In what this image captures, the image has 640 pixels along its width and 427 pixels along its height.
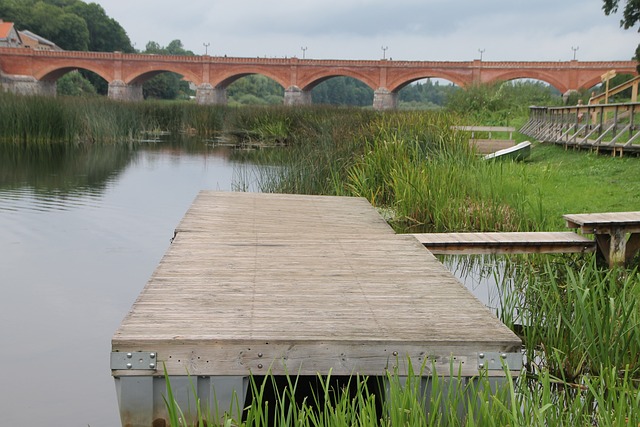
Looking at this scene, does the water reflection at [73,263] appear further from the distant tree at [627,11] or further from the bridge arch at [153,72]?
the bridge arch at [153,72]

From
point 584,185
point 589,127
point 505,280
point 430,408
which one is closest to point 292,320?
point 430,408

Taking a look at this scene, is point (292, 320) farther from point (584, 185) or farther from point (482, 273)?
point (584, 185)

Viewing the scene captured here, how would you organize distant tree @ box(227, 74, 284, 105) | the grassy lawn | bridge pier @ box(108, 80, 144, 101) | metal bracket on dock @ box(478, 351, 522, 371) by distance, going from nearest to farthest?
metal bracket on dock @ box(478, 351, 522, 371) → the grassy lawn → bridge pier @ box(108, 80, 144, 101) → distant tree @ box(227, 74, 284, 105)

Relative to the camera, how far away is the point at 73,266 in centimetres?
705

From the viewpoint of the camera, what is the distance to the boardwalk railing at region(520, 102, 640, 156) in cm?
1183

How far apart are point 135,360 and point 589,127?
12938 mm

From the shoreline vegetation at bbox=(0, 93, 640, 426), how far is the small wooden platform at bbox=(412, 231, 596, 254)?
0.61 feet

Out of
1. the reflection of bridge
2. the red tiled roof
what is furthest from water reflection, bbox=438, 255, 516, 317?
the red tiled roof

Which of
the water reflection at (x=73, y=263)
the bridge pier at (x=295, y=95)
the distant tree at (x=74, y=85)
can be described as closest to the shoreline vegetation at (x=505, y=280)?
the water reflection at (x=73, y=263)

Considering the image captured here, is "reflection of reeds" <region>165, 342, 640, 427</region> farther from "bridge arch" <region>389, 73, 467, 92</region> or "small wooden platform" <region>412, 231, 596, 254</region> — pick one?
"bridge arch" <region>389, 73, 467, 92</region>

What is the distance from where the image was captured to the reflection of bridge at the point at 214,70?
149 ft

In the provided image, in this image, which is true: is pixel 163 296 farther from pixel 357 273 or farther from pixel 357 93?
pixel 357 93

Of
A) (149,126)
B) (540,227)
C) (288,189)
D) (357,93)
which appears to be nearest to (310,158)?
(288,189)

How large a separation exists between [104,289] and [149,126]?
57.4ft
